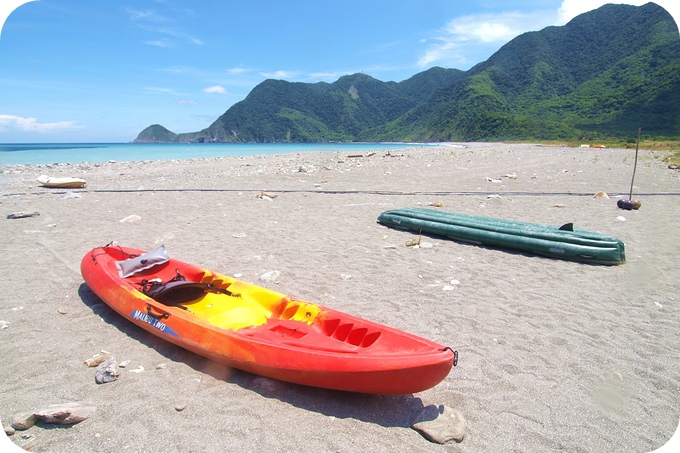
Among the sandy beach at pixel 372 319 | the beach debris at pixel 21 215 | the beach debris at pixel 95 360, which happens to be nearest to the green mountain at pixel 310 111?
the beach debris at pixel 21 215

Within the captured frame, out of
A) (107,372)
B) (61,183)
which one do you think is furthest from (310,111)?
(107,372)

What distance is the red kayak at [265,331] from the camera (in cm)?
251

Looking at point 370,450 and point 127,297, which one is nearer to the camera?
point 370,450

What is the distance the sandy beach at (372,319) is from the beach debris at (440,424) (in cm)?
5

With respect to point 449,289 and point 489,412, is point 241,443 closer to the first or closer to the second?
point 489,412

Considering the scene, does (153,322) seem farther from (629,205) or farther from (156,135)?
(156,135)

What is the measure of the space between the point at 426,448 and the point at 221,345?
5.48 feet

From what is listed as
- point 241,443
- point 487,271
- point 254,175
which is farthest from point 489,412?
point 254,175

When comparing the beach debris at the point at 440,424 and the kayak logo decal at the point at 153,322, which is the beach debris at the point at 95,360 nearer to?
the kayak logo decal at the point at 153,322

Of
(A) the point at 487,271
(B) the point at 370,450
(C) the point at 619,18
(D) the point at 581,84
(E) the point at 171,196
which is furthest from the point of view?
(D) the point at 581,84

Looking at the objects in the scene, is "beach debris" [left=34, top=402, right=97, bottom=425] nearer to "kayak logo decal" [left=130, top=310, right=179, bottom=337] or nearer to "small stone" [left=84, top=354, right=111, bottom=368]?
"small stone" [left=84, top=354, right=111, bottom=368]

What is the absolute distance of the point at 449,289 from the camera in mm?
4812

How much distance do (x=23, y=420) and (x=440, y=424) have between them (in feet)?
9.06

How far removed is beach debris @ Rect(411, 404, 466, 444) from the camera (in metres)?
2.41
